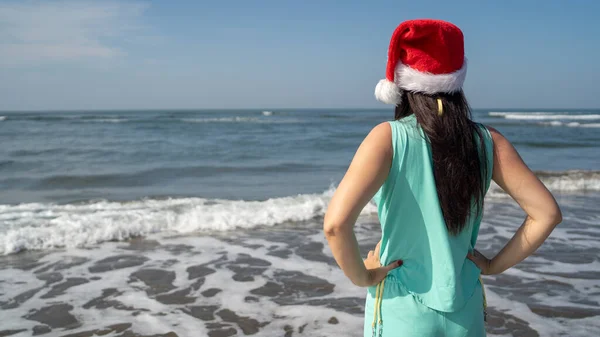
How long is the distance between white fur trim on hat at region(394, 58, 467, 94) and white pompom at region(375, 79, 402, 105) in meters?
0.02

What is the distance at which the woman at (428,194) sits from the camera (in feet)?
5.02

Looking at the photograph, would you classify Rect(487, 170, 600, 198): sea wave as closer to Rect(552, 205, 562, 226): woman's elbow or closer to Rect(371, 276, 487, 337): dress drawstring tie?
Rect(552, 205, 562, 226): woman's elbow

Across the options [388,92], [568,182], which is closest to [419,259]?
[388,92]

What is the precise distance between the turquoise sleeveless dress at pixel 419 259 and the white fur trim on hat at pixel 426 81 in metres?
0.10

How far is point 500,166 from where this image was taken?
5.28 feet

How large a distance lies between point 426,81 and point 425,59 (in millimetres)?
74

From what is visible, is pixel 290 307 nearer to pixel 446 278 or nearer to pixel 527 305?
pixel 527 305

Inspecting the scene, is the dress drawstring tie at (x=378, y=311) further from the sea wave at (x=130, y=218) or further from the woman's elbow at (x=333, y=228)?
the sea wave at (x=130, y=218)

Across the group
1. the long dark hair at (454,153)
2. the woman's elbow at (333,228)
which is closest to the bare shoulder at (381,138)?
the long dark hair at (454,153)

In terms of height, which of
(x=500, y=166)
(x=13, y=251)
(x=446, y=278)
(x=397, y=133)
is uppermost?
(x=397, y=133)

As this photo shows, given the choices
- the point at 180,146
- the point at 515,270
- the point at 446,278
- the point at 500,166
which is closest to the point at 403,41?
the point at 500,166

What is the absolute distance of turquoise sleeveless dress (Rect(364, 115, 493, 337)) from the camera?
5.03ft

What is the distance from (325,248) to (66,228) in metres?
3.70

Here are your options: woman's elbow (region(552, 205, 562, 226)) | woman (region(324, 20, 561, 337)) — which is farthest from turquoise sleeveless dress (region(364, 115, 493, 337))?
woman's elbow (region(552, 205, 562, 226))
